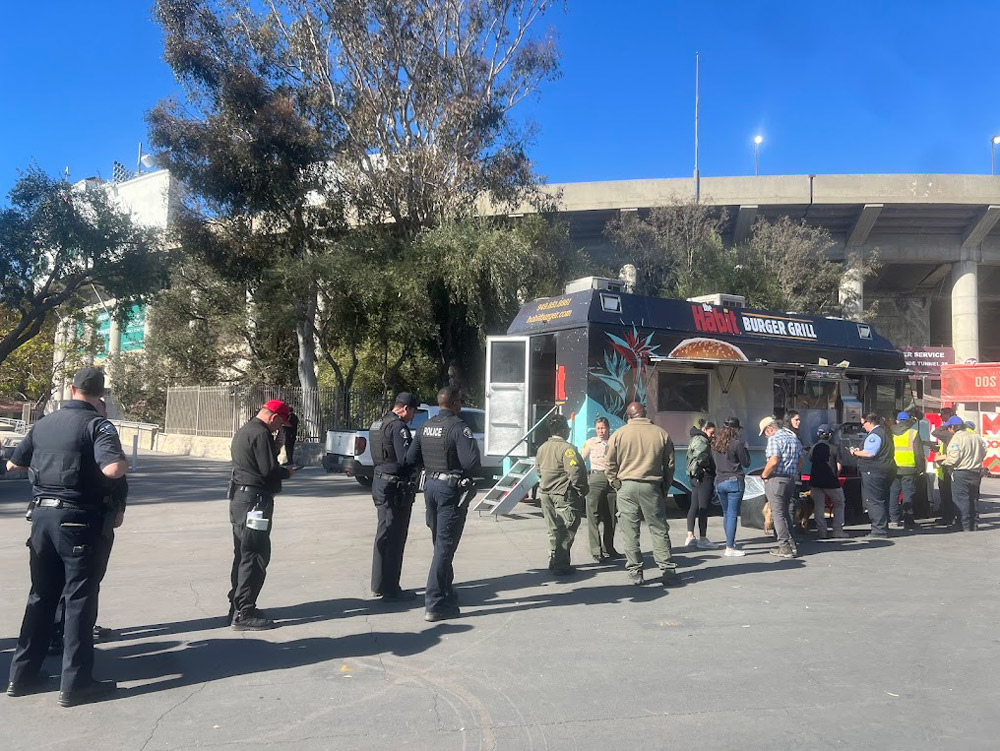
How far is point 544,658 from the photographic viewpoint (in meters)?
5.30

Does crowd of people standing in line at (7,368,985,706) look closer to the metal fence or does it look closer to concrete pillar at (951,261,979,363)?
the metal fence

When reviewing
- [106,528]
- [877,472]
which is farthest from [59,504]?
[877,472]

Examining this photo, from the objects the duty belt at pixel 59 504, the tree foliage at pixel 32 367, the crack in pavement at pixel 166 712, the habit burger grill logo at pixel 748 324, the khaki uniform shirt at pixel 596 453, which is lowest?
the crack in pavement at pixel 166 712

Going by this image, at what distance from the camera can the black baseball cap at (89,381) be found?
15.7ft

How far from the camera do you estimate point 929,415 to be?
19469 mm

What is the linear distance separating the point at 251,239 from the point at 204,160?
251cm

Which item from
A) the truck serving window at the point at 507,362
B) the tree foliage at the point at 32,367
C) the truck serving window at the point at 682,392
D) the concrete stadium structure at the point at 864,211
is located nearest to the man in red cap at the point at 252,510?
the truck serving window at the point at 507,362

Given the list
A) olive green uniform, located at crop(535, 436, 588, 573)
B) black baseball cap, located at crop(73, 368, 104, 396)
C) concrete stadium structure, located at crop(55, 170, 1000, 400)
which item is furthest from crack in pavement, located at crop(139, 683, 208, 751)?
concrete stadium structure, located at crop(55, 170, 1000, 400)

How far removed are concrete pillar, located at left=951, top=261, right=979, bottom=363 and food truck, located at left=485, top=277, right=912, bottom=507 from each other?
2311 centimetres

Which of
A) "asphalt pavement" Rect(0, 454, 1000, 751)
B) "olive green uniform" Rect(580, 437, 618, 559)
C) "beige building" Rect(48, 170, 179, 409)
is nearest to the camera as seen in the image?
"asphalt pavement" Rect(0, 454, 1000, 751)

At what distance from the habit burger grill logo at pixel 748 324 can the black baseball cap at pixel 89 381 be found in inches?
378

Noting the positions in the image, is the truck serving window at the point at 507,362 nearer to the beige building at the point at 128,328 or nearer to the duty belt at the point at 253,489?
the duty belt at the point at 253,489

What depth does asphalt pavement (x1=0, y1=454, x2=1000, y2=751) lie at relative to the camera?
162 inches

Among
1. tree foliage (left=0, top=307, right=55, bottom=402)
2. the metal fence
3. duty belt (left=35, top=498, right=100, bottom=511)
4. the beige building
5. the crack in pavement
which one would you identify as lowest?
the crack in pavement
